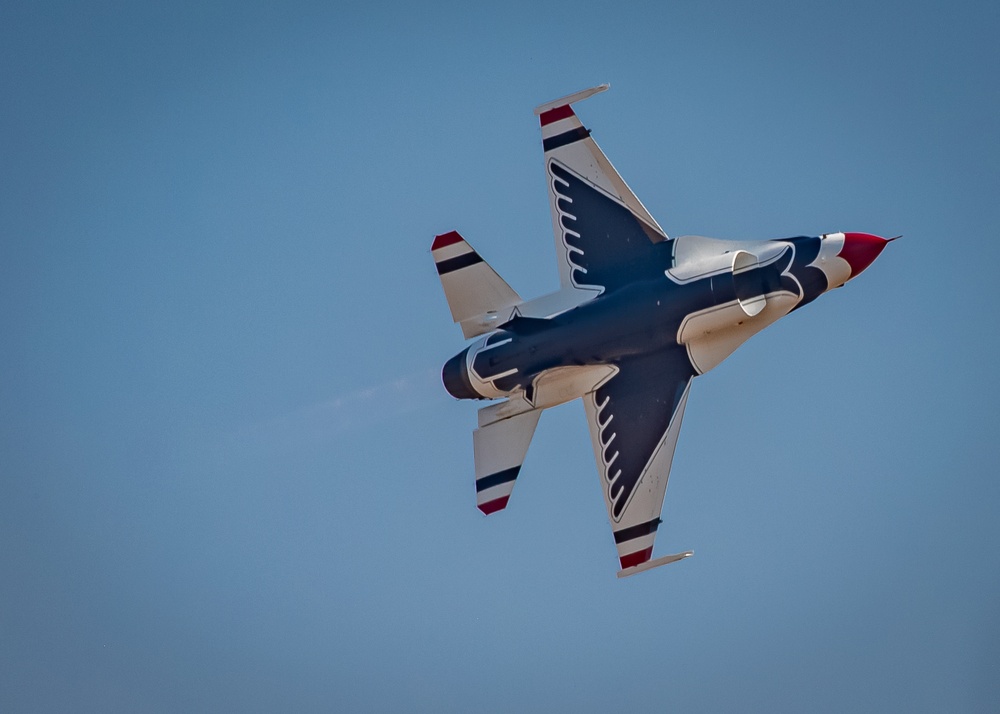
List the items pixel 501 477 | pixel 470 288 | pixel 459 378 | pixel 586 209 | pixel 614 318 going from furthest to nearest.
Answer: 1. pixel 470 288
2. pixel 586 209
3. pixel 501 477
4. pixel 459 378
5. pixel 614 318

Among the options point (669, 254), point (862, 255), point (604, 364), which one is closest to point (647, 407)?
point (604, 364)

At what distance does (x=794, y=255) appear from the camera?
34.6 meters

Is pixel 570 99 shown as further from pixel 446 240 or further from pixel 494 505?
pixel 494 505

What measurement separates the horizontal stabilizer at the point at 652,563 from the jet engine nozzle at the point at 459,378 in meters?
5.70

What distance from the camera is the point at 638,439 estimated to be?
36469 millimetres

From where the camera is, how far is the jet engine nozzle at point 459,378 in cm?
3669

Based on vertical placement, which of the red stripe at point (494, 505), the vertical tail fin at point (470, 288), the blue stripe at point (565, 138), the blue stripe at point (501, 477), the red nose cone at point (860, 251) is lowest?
the red stripe at point (494, 505)

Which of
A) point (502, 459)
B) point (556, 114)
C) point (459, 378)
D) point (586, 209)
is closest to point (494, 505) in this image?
point (502, 459)

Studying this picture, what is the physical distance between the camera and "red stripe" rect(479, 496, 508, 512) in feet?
122

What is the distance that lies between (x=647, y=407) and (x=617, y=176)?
605cm

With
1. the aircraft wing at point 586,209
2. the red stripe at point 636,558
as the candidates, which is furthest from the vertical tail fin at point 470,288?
the red stripe at point 636,558

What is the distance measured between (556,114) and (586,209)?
279 cm

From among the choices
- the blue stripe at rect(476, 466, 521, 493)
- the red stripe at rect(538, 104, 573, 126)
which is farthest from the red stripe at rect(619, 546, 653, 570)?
the red stripe at rect(538, 104, 573, 126)

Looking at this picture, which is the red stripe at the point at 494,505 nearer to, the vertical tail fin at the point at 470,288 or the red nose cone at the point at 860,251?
the vertical tail fin at the point at 470,288
